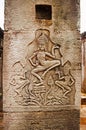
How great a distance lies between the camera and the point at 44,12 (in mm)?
4469

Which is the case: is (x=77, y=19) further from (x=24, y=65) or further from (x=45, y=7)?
(x=24, y=65)

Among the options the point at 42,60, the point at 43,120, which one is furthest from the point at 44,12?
the point at 43,120

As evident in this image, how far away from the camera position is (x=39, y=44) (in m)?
4.26

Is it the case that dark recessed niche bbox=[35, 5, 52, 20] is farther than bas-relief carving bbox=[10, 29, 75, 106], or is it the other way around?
dark recessed niche bbox=[35, 5, 52, 20]

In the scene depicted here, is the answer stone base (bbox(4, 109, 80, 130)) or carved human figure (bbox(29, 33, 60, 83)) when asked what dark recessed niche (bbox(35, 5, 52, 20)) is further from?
stone base (bbox(4, 109, 80, 130))

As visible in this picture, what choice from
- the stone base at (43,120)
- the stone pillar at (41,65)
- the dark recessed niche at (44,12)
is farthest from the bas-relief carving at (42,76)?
the dark recessed niche at (44,12)

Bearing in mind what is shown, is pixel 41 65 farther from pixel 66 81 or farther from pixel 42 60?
pixel 66 81

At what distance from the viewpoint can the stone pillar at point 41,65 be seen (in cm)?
421

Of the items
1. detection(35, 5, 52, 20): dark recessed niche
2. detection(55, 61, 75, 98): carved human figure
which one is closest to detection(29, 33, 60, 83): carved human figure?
detection(55, 61, 75, 98): carved human figure

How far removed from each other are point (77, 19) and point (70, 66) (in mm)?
791

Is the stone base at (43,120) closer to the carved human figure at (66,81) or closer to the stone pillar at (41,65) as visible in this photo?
the stone pillar at (41,65)

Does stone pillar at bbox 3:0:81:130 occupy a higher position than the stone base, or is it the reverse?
stone pillar at bbox 3:0:81:130

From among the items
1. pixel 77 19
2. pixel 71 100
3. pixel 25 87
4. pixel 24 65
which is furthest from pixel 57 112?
pixel 77 19

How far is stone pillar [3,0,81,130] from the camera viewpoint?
166 inches
